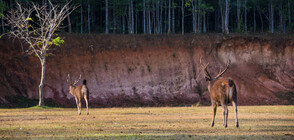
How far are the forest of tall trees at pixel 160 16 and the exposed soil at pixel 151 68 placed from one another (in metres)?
6.91

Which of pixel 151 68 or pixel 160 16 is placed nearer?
pixel 151 68

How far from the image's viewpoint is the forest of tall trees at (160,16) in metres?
61.7

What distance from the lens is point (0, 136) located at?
48.7 feet

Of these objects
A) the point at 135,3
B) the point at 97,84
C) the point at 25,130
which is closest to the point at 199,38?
the point at 97,84

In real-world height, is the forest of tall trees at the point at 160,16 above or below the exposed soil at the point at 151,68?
above

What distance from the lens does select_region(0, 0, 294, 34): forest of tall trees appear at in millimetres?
61656

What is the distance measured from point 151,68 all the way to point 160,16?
19520mm

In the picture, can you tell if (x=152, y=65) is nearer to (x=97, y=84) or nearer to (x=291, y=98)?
(x=97, y=84)

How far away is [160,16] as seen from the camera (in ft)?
218

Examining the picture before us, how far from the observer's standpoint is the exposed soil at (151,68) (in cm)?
4330

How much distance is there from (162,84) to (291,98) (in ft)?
45.2

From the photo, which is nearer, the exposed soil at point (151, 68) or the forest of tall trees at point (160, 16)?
the exposed soil at point (151, 68)

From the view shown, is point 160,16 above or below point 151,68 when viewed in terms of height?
above

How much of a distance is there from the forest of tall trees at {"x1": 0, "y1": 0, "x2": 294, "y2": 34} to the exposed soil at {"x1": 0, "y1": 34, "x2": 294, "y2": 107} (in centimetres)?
691
